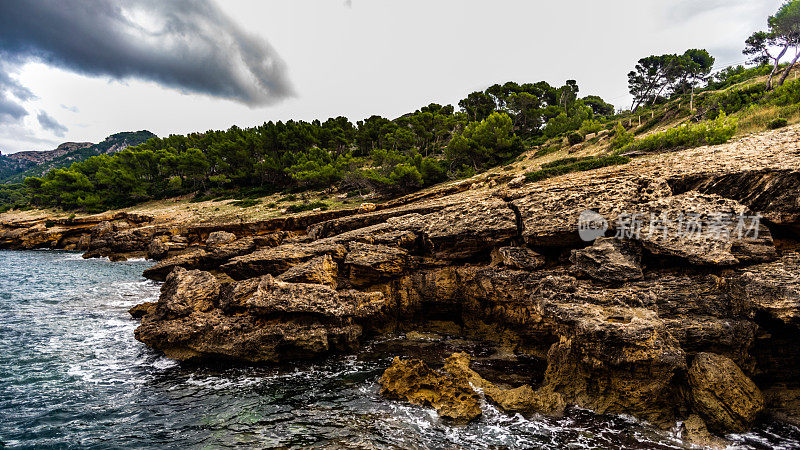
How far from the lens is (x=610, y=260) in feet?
39.7

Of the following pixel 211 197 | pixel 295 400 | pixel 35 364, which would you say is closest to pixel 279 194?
pixel 211 197

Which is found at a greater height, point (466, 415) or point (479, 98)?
point (479, 98)

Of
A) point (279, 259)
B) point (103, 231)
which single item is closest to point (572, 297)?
point (279, 259)

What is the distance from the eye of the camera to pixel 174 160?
74.4 m

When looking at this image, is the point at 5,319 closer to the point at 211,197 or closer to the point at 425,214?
the point at 425,214

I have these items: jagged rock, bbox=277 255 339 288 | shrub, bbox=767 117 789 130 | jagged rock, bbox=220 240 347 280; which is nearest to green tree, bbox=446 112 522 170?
shrub, bbox=767 117 789 130

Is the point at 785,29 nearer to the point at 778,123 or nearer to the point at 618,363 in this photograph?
the point at 778,123

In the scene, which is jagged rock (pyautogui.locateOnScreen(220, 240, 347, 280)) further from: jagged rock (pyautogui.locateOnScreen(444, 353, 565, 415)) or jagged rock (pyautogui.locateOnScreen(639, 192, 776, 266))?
jagged rock (pyautogui.locateOnScreen(639, 192, 776, 266))

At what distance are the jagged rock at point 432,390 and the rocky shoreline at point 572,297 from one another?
0.05 metres

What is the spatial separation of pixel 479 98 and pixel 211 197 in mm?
71780

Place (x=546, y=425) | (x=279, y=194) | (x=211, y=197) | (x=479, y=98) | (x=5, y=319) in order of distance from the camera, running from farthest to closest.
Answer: (x=479, y=98)
(x=211, y=197)
(x=279, y=194)
(x=5, y=319)
(x=546, y=425)

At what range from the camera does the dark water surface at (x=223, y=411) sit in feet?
27.3

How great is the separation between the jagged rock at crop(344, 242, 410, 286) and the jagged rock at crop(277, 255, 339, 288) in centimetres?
111

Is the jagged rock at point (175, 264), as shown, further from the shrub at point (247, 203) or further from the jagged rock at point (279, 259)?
the shrub at point (247, 203)
